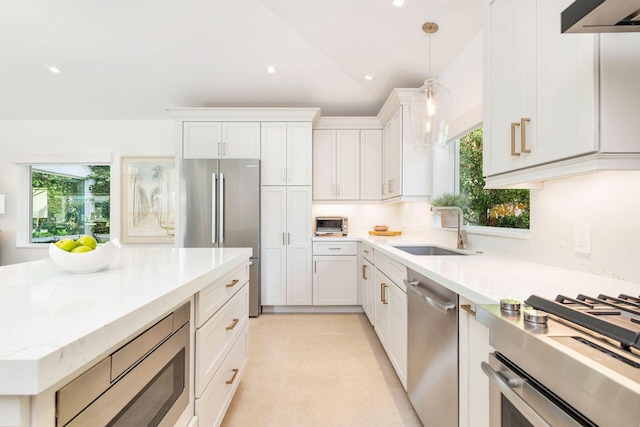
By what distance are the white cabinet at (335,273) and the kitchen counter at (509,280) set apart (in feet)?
6.49

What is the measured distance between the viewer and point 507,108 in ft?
4.33

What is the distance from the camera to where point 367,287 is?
10.8 feet

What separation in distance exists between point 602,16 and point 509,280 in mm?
905

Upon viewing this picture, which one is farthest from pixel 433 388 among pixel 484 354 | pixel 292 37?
pixel 292 37

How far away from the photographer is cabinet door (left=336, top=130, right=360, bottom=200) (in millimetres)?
3990

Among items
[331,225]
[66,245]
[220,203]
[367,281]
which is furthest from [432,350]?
[220,203]

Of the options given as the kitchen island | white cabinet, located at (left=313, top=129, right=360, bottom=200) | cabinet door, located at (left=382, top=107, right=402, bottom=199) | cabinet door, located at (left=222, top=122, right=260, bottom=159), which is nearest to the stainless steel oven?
the kitchen island

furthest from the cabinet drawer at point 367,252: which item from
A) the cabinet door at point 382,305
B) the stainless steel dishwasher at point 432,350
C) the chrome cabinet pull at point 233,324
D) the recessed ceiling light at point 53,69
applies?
the recessed ceiling light at point 53,69

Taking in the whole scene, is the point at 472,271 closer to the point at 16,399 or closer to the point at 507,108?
the point at 507,108

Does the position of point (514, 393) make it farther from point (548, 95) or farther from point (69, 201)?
point (69, 201)

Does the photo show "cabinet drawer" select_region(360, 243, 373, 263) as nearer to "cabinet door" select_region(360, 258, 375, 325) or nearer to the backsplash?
"cabinet door" select_region(360, 258, 375, 325)

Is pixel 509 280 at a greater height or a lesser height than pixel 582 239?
lesser

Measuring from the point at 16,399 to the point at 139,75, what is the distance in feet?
12.7

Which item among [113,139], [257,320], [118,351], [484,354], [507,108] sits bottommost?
[257,320]
